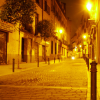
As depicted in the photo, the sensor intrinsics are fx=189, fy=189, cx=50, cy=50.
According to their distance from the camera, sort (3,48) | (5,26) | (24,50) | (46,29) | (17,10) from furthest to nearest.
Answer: (46,29) < (24,50) < (3,48) < (5,26) < (17,10)

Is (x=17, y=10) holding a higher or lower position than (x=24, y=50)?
higher

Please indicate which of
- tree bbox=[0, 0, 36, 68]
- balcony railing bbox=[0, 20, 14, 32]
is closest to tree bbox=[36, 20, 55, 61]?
balcony railing bbox=[0, 20, 14, 32]

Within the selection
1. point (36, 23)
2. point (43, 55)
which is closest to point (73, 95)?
point (36, 23)

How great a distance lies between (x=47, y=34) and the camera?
25328mm

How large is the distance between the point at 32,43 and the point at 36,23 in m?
3.80

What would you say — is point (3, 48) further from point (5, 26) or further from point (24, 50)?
point (24, 50)

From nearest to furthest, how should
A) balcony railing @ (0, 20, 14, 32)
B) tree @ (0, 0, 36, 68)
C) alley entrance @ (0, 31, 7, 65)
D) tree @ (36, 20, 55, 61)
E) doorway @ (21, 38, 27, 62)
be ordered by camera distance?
1. tree @ (0, 0, 36, 68)
2. balcony railing @ (0, 20, 14, 32)
3. alley entrance @ (0, 31, 7, 65)
4. doorway @ (21, 38, 27, 62)
5. tree @ (36, 20, 55, 61)

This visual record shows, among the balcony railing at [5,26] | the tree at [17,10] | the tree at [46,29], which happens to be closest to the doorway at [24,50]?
the tree at [46,29]

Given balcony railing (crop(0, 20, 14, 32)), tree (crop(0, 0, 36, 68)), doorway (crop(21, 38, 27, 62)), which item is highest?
tree (crop(0, 0, 36, 68))

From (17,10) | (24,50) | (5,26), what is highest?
(17,10)

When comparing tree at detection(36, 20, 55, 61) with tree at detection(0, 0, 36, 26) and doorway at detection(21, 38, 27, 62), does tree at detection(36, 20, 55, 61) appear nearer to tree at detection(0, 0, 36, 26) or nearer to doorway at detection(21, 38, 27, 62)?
doorway at detection(21, 38, 27, 62)

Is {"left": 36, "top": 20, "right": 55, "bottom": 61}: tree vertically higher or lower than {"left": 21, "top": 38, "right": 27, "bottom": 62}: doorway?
higher

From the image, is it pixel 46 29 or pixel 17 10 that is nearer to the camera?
pixel 17 10

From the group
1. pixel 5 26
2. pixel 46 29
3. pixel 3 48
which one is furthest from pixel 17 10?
pixel 46 29
